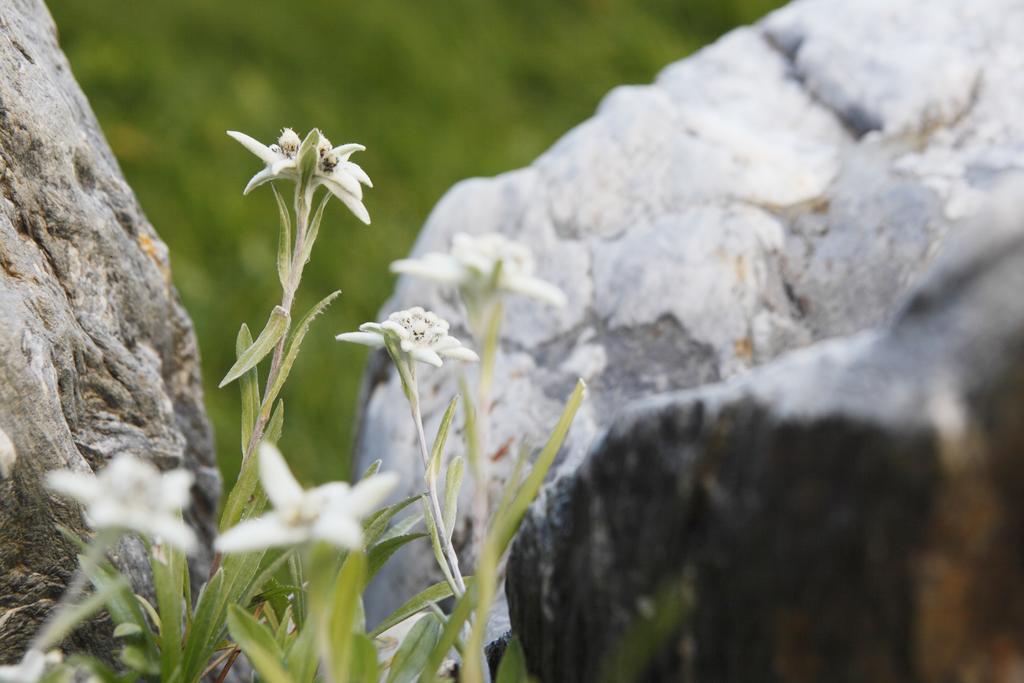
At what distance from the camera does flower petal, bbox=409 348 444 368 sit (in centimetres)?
149

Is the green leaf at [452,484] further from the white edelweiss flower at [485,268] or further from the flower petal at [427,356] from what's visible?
the white edelweiss flower at [485,268]

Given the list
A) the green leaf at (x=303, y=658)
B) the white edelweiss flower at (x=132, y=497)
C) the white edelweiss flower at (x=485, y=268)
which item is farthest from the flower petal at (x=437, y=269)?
the green leaf at (x=303, y=658)

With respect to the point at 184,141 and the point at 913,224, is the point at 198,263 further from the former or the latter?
the point at 913,224

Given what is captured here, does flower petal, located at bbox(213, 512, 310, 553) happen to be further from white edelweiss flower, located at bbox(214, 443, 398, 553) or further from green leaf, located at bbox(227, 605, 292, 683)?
green leaf, located at bbox(227, 605, 292, 683)

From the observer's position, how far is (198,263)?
4512 mm

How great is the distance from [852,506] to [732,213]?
161cm

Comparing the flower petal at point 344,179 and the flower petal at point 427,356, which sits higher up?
the flower petal at point 344,179

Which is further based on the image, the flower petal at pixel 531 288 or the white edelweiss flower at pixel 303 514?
the flower petal at pixel 531 288

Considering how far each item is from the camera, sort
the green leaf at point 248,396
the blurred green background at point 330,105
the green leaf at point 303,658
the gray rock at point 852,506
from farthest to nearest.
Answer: the blurred green background at point 330,105
the green leaf at point 248,396
the green leaf at point 303,658
the gray rock at point 852,506

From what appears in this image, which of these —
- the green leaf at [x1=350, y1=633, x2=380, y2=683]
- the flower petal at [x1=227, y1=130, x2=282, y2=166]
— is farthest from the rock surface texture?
the green leaf at [x1=350, y1=633, x2=380, y2=683]

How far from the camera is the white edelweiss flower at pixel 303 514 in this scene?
3.14 feet

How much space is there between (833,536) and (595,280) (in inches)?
60.9

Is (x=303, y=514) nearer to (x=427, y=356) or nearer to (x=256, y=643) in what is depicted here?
(x=256, y=643)

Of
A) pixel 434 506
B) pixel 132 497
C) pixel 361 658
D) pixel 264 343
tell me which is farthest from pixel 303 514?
pixel 264 343
